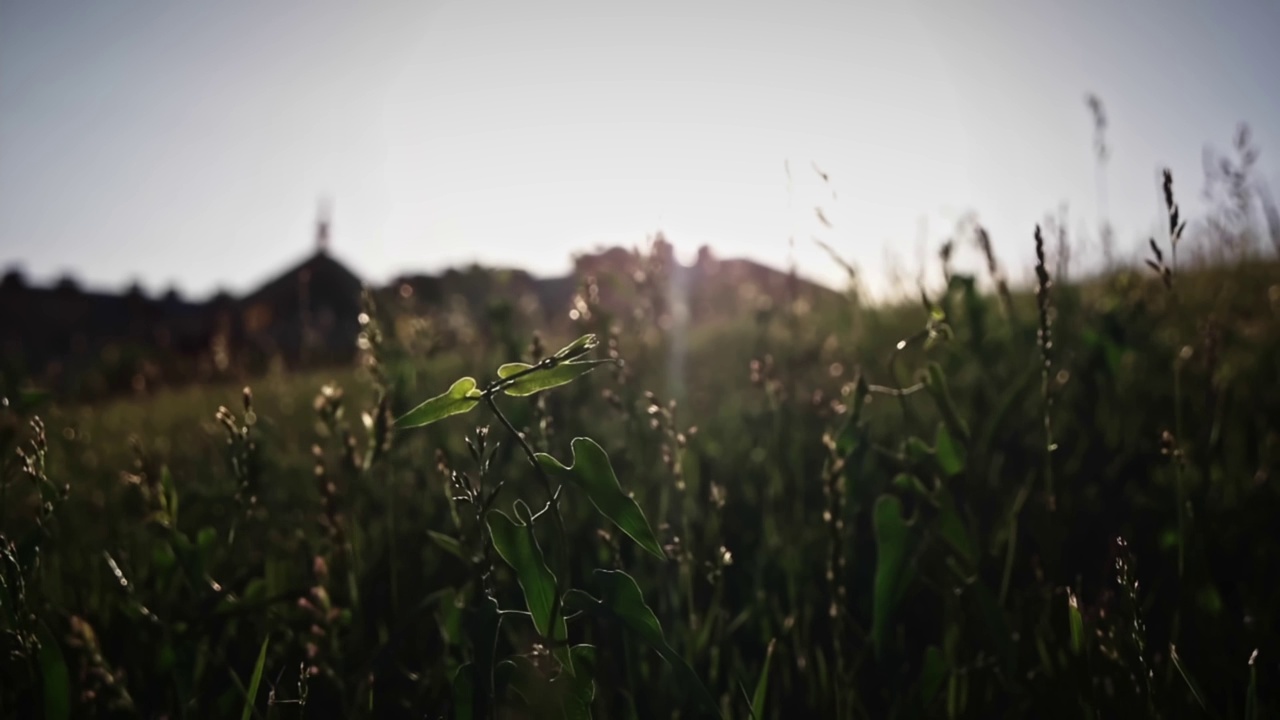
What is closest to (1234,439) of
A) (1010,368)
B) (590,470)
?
(1010,368)

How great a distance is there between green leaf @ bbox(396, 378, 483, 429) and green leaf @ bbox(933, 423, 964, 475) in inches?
33.5

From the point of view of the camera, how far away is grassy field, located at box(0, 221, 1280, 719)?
97 centimetres

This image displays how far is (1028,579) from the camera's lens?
1.65 m

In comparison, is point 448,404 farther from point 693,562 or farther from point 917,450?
point 917,450

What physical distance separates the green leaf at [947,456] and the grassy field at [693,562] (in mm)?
21

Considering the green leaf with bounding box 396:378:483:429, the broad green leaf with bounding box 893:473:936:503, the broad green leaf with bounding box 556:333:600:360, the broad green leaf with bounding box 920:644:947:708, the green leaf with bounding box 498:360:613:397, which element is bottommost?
the broad green leaf with bounding box 920:644:947:708

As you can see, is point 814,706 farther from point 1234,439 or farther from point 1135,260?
point 1135,260

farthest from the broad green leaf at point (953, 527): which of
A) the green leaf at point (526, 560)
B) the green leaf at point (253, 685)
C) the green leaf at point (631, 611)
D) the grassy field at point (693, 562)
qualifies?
the green leaf at point (253, 685)

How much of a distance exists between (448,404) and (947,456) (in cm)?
89

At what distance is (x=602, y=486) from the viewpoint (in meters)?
Answer: 0.80

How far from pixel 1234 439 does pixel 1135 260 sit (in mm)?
2463

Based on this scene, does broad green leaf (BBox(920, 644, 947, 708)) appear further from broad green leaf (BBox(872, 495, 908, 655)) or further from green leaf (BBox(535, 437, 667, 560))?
green leaf (BBox(535, 437, 667, 560))

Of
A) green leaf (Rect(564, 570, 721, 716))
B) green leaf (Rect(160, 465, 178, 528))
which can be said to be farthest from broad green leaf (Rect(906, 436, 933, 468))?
green leaf (Rect(160, 465, 178, 528))

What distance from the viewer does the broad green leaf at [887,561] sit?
1185 mm
